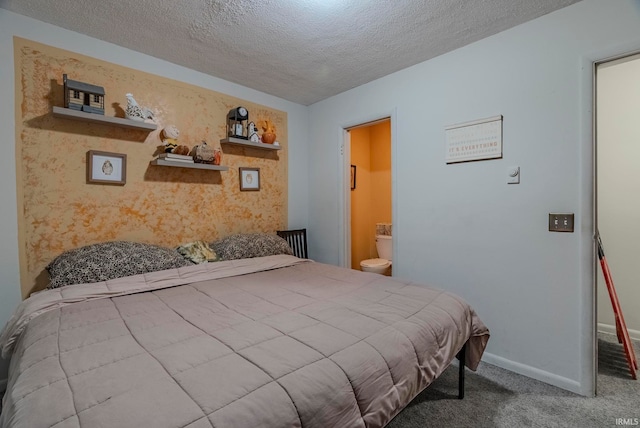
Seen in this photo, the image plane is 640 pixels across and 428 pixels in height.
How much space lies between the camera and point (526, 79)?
81.7 inches

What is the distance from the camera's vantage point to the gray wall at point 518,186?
1.86 meters

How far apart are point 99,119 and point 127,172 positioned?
1.51ft

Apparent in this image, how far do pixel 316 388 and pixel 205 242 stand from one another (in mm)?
2211

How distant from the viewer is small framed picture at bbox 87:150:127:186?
7.39 ft

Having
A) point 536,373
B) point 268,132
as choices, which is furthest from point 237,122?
point 536,373

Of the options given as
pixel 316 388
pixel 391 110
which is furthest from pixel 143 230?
pixel 391 110

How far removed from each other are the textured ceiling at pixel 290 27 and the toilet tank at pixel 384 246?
2208 millimetres

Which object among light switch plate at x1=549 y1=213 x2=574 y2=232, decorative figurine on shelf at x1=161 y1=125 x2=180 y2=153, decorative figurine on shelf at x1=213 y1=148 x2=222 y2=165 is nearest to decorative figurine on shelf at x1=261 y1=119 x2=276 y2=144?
decorative figurine on shelf at x1=213 y1=148 x2=222 y2=165

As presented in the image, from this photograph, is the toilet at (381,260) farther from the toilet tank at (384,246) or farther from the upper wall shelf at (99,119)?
the upper wall shelf at (99,119)

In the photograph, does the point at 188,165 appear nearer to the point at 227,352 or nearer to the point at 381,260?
the point at 227,352

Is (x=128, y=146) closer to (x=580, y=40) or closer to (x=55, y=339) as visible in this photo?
(x=55, y=339)

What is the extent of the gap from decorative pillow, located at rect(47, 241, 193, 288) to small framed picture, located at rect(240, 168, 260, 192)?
117 cm

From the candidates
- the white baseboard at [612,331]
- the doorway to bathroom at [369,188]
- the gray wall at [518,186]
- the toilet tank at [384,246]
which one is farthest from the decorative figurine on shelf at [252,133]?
the white baseboard at [612,331]

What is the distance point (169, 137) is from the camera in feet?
8.54
